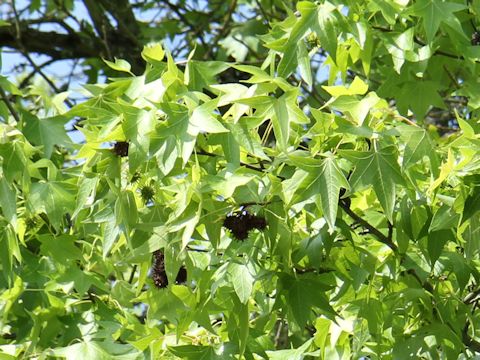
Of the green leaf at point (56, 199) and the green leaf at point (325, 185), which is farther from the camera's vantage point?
the green leaf at point (56, 199)

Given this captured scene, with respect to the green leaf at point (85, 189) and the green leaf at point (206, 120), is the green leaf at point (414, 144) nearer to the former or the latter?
the green leaf at point (206, 120)

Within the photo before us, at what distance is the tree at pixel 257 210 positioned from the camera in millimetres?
2160

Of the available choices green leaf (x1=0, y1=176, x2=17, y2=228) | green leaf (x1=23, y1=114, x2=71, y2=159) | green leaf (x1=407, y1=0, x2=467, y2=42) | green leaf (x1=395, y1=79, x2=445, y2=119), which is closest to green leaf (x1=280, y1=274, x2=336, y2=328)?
green leaf (x1=0, y1=176, x2=17, y2=228)

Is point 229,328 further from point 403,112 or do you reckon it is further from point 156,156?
point 403,112

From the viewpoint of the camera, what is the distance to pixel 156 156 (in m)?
2.17

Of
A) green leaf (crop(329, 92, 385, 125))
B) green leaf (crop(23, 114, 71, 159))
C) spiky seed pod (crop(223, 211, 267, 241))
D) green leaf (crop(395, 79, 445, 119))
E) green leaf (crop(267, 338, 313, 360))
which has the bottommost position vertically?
green leaf (crop(267, 338, 313, 360))

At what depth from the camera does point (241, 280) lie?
7.52 ft

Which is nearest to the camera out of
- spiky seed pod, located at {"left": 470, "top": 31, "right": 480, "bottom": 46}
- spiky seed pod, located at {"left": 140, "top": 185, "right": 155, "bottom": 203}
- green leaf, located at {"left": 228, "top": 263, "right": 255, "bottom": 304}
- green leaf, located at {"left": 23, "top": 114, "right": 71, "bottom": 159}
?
green leaf, located at {"left": 228, "top": 263, "right": 255, "bottom": 304}

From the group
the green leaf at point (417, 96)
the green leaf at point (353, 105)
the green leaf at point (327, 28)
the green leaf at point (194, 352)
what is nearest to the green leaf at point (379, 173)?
the green leaf at point (353, 105)

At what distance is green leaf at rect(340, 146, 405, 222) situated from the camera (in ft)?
6.98

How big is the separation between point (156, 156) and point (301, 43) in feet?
1.85

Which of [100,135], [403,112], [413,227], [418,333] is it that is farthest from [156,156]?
[403,112]

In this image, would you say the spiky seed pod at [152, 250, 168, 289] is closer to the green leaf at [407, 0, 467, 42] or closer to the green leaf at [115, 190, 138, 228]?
the green leaf at [115, 190, 138, 228]

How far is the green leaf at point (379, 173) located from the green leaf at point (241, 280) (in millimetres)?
337
